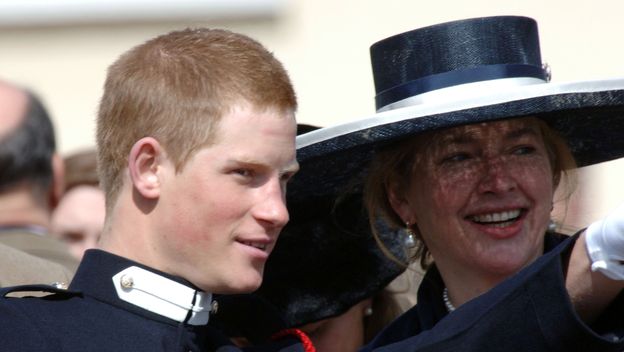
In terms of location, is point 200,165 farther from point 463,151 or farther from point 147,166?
point 463,151

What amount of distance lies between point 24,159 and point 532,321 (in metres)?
2.09

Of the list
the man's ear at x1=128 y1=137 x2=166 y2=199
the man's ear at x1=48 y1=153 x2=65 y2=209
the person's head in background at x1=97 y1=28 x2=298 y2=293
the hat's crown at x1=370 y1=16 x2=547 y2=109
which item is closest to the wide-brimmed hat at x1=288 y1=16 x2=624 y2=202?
the hat's crown at x1=370 y1=16 x2=547 y2=109

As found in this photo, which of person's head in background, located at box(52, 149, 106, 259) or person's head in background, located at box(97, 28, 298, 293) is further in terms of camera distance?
person's head in background, located at box(52, 149, 106, 259)

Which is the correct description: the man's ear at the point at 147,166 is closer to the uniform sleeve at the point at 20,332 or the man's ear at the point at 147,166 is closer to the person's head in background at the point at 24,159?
the uniform sleeve at the point at 20,332

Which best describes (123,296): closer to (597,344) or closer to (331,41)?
(597,344)

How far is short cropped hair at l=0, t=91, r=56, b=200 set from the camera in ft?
13.8

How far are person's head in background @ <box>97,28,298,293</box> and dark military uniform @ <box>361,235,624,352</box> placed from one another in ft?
1.30

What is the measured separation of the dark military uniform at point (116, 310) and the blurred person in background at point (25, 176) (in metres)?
1.53

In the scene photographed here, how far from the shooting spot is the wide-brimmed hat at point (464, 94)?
2.90 m

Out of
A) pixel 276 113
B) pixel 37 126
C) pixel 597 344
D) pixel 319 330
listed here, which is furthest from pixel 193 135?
pixel 37 126

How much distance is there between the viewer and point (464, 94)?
119 inches

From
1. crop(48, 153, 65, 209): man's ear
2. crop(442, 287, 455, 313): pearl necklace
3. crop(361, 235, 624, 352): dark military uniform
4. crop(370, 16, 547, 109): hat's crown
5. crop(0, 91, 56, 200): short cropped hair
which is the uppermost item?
crop(370, 16, 547, 109): hat's crown

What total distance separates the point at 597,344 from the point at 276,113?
733 millimetres

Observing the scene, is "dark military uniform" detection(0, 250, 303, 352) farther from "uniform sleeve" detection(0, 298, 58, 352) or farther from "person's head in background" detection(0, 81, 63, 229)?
"person's head in background" detection(0, 81, 63, 229)
